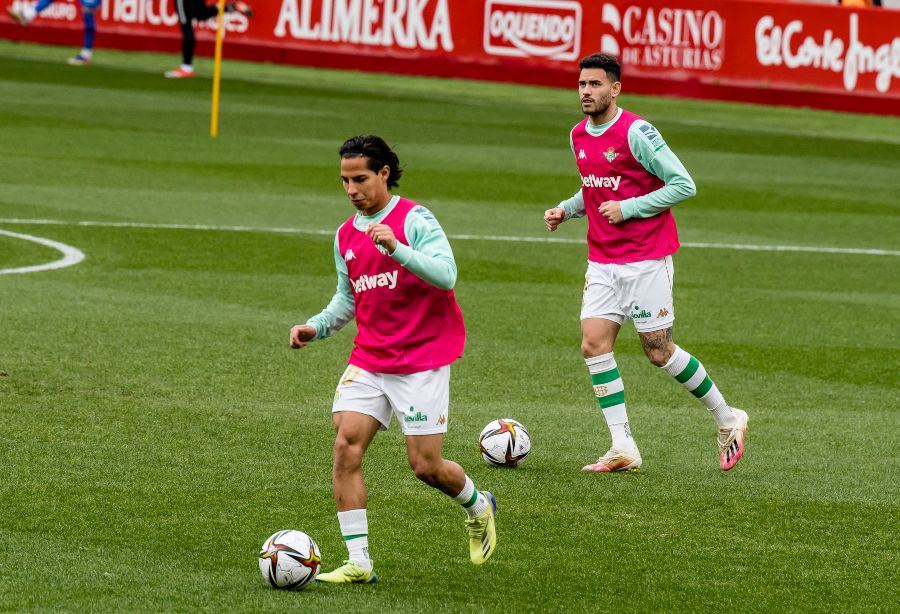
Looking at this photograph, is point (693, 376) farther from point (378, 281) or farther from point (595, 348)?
point (378, 281)

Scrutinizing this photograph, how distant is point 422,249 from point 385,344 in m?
0.45

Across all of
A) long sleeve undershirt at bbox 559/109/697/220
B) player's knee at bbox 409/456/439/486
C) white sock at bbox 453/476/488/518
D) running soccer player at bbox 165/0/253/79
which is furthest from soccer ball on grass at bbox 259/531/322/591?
running soccer player at bbox 165/0/253/79

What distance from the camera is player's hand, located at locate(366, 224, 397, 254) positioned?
22.1 ft

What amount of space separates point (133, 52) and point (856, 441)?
101 feet

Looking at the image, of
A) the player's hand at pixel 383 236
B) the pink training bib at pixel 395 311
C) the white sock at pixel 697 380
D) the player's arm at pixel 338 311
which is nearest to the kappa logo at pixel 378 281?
the pink training bib at pixel 395 311

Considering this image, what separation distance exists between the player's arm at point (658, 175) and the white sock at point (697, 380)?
0.85m

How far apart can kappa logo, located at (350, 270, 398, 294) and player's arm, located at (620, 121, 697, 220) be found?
96.2 inches

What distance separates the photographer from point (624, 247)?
9.51 meters

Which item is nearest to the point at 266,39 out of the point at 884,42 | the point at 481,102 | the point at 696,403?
the point at 481,102

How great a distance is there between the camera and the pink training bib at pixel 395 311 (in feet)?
23.7

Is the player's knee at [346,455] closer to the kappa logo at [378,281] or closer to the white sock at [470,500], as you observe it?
the white sock at [470,500]

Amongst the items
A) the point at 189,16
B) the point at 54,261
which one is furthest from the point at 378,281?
the point at 189,16

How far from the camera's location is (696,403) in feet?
36.7

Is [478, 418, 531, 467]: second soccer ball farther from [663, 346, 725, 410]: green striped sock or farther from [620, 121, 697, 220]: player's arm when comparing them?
[620, 121, 697, 220]: player's arm
